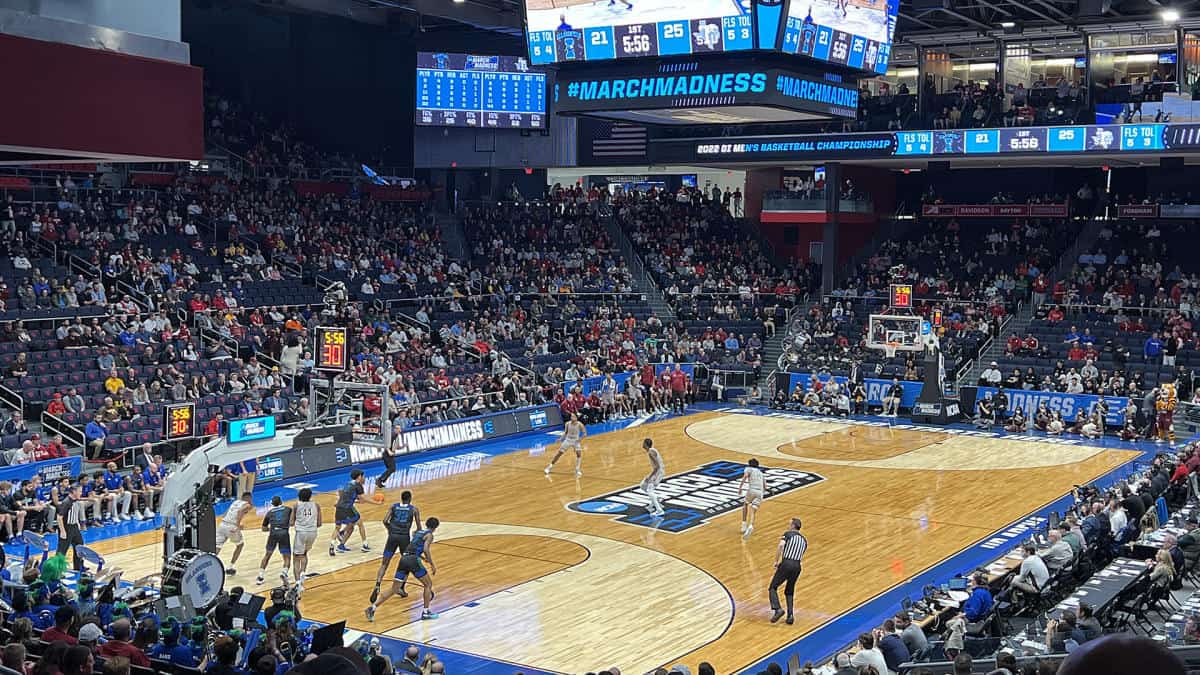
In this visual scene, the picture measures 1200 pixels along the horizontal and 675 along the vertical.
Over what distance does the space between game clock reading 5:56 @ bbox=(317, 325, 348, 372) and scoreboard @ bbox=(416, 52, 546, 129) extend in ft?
80.9

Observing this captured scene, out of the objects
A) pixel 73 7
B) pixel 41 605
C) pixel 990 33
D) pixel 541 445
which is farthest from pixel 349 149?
pixel 73 7

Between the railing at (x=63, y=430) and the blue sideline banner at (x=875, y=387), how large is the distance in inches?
863

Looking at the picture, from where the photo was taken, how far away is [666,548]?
2123 cm

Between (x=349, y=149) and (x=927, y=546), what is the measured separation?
32492mm

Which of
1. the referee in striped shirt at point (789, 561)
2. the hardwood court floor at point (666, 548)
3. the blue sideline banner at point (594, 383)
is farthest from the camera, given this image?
the blue sideline banner at point (594, 383)

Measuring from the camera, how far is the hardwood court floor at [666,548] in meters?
16.4

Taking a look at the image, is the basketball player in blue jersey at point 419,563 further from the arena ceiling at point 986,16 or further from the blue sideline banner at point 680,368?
the arena ceiling at point 986,16

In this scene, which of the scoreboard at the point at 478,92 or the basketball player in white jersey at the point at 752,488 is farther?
the scoreboard at the point at 478,92

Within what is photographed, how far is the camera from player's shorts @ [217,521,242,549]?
1877 centimetres

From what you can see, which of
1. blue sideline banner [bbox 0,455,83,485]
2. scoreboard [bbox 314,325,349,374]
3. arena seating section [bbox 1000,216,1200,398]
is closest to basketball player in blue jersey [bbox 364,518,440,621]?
scoreboard [bbox 314,325,349,374]

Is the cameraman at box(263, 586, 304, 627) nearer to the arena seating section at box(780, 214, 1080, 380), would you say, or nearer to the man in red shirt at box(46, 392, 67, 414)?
the man in red shirt at box(46, 392, 67, 414)

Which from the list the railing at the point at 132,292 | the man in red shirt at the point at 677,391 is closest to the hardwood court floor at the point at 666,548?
the man in red shirt at the point at 677,391

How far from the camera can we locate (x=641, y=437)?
33.4 meters

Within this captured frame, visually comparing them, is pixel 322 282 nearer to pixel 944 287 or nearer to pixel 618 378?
pixel 618 378
